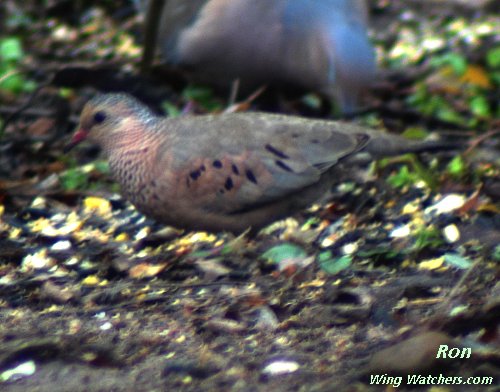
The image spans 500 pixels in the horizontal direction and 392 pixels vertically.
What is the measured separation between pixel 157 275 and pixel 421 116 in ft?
8.28

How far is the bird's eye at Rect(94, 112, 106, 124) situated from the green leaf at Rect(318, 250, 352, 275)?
1.16 meters

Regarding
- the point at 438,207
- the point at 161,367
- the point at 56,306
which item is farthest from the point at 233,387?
the point at 438,207

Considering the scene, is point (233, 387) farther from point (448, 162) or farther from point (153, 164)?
point (448, 162)

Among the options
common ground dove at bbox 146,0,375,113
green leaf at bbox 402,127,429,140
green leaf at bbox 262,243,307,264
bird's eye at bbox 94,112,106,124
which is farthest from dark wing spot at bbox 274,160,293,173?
common ground dove at bbox 146,0,375,113

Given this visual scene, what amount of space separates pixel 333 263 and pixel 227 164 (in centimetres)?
60

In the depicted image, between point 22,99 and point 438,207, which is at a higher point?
point 22,99

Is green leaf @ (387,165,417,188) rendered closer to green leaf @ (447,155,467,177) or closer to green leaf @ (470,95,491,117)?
green leaf @ (447,155,467,177)

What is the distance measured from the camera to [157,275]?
3871 mm

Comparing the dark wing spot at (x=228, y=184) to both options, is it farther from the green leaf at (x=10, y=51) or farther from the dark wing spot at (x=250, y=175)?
the green leaf at (x=10, y=51)

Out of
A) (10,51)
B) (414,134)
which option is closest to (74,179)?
(414,134)

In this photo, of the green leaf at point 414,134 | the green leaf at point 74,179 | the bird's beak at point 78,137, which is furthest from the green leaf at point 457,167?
the green leaf at point 74,179

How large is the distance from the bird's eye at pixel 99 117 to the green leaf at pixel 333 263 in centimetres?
116

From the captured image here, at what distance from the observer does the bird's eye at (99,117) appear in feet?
14.0

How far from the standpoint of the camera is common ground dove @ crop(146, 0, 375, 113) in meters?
5.59
